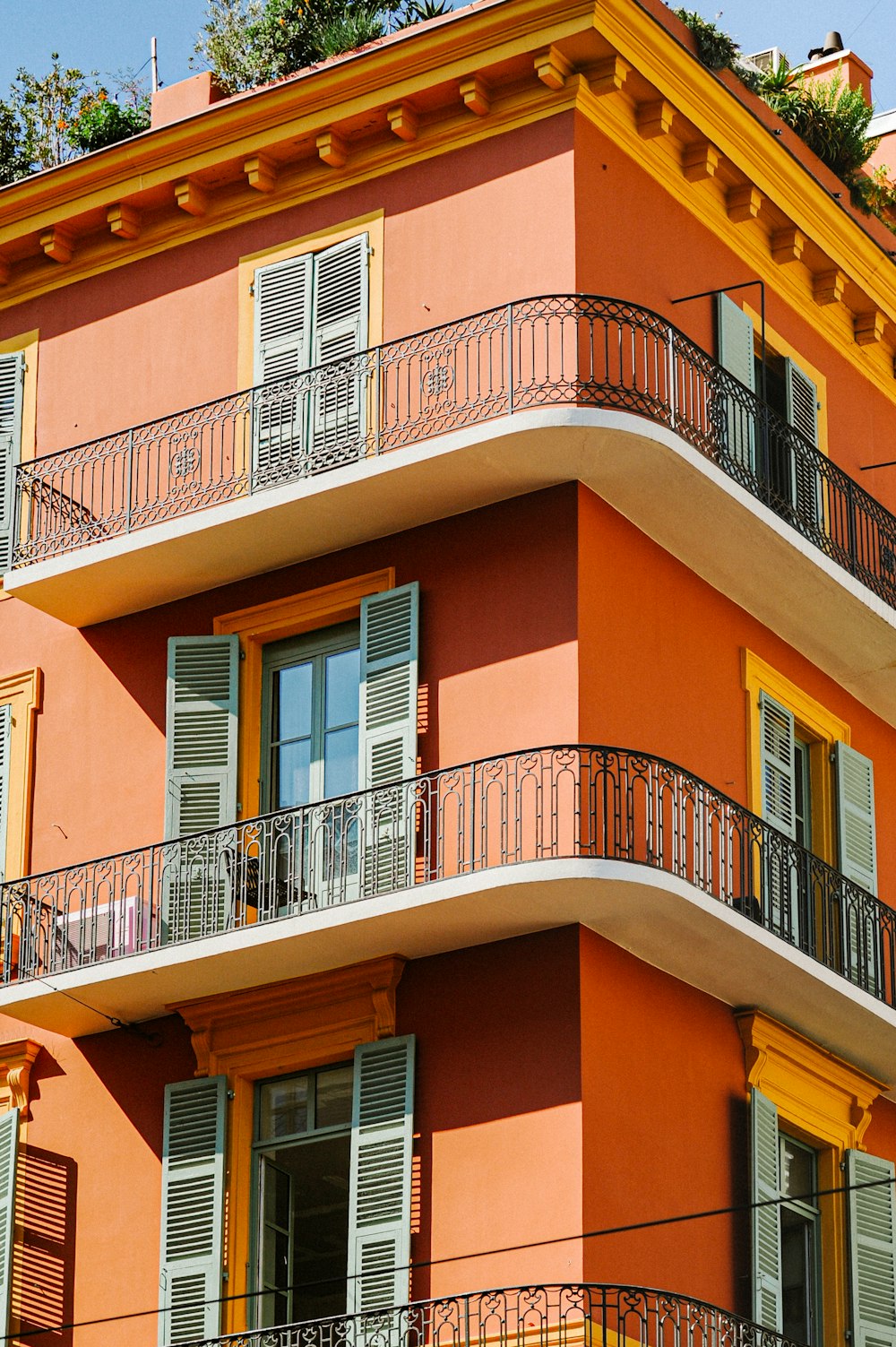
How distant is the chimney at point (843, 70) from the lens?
25.4 meters

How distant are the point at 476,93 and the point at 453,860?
230 inches

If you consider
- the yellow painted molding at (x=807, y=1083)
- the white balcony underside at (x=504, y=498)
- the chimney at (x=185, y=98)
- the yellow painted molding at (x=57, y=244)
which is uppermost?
the chimney at (x=185, y=98)

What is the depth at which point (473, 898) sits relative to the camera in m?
18.2

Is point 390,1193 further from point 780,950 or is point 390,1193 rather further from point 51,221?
point 51,221

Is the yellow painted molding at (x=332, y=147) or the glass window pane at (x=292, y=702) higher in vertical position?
the yellow painted molding at (x=332, y=147)

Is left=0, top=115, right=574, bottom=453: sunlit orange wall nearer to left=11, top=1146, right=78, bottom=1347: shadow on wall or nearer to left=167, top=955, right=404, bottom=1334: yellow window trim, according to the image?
→ left=167, top=955, right=404, bottom=1334: yellow window trim

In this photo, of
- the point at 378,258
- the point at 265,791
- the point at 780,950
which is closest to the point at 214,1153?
the point at 265,791

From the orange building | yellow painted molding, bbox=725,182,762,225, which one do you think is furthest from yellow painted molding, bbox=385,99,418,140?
yellow painted molding, bbox=725,182,762,225

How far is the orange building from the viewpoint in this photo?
18.5 meters

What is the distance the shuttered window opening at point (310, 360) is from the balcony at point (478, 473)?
25mm

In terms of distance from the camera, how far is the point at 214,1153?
19.4 m

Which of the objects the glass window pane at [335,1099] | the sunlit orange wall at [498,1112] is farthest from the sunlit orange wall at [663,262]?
the glass window pane at [335,1099]

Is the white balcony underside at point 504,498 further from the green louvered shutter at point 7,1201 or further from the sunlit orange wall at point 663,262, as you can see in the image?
the green louvered shutter at point 7,1201

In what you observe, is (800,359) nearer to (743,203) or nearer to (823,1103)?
(743,203)
